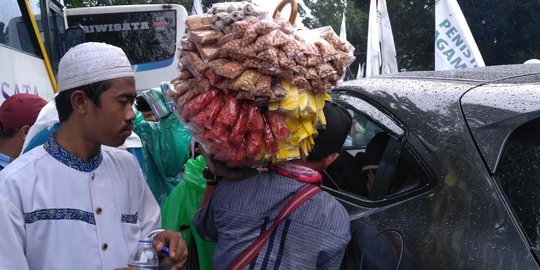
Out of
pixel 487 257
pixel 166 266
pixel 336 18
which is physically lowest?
pixel 336 18

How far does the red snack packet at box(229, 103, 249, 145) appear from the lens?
6.27 feet

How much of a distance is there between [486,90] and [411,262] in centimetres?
70

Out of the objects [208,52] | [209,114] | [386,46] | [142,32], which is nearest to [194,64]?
[208,52]

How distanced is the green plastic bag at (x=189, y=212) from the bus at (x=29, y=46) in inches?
65.6

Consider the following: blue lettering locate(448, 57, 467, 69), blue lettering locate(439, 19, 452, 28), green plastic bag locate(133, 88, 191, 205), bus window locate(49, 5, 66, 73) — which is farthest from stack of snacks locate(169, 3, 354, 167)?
blue lettering locate(439, 19, 452, 28)

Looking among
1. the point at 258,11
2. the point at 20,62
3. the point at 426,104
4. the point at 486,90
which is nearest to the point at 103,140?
the point at 258,11

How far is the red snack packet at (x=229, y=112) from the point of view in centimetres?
191

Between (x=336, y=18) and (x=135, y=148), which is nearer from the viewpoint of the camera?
(x=135, y=148)

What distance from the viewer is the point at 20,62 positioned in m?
4.28

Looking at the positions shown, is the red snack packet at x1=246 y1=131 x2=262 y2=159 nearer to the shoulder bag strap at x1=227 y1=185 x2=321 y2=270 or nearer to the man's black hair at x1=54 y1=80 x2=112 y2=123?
the shoulder bag strap at x1=227 y1=185 x2=321 y2=270

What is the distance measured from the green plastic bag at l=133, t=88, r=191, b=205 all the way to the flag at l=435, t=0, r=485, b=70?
15.0ft

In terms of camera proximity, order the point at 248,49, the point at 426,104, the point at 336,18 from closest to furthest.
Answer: the point at 248,49
the point at 426,104
the point at 336,18

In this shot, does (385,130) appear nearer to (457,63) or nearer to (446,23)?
(457,63)

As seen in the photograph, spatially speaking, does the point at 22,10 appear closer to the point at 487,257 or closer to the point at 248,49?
the point at 248,49
